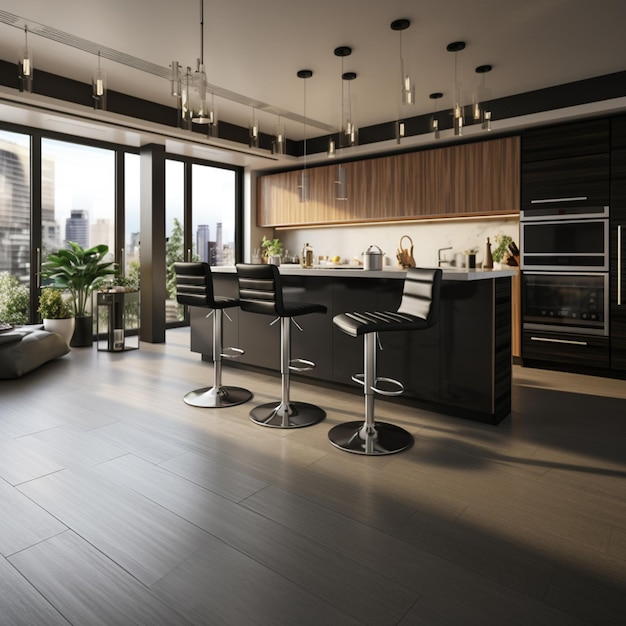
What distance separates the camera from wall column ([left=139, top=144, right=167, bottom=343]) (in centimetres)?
622

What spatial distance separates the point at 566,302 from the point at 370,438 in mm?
3041

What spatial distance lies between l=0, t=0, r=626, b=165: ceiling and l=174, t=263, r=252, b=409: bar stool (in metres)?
1.76

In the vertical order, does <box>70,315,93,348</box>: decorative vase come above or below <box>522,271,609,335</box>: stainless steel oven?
below

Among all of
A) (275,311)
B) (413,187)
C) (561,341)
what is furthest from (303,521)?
(413,187)

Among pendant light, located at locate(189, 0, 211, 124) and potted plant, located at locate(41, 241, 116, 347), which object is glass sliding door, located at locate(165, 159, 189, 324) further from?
pendant light, located at locate(189, 0, 211, 124)

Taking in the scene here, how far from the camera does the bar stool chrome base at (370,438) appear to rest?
9.04 feet

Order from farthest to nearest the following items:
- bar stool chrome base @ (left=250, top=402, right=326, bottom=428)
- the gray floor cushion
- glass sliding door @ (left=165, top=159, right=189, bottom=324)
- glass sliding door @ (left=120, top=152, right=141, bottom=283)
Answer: glass sliding door @ (left=165, top=159, right=189, bottom=324)
glass sliding door @ (left=120, top=152, right=141, bottom=283)
the gray floor cushion
bar stool chrome base @ (left=250, top=402, right=326, bottom=428)

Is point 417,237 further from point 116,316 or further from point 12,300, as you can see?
point 12,300

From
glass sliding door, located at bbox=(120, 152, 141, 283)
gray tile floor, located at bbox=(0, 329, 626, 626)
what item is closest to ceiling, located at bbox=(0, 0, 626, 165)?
glass sliding door, located at bbox=(120, 152, 141, 283)

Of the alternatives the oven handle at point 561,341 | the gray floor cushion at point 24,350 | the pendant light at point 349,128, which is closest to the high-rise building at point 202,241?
the gray floor cushion at point 24,350

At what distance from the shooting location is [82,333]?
5984 millimetres

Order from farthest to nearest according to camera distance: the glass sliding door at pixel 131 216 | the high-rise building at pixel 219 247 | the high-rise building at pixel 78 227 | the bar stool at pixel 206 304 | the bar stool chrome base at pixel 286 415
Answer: the high-rise building at pixel 219 247
the glass sliding door at pixel 131 216
the high-rise building at pixel 78 227
the bar stool at pixel 206 304
the bar stool chrome base at pixel 286 415

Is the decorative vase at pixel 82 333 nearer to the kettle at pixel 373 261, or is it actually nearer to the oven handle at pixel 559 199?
the kettle at pixel 373 261

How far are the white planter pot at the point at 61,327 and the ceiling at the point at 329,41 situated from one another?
2.50m
